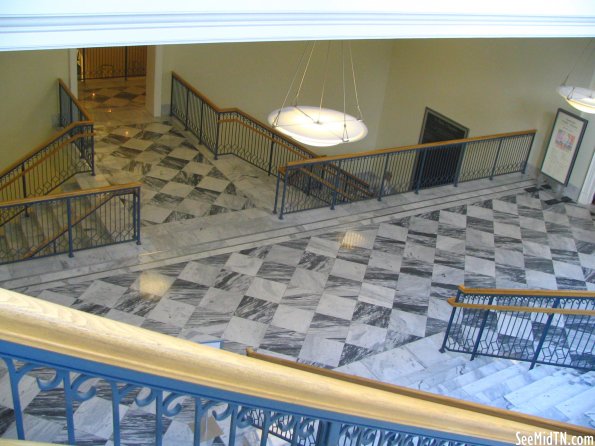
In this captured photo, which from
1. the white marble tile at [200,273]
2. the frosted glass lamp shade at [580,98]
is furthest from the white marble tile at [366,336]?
the frosted glass lamp shade at [580,98]

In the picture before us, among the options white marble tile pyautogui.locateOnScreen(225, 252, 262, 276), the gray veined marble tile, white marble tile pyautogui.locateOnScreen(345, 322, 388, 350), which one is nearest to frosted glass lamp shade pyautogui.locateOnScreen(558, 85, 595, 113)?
white marble tile pyautogui.locateOnScreen(345, 322, 388, 350)

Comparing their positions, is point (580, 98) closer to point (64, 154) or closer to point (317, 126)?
point (317, 126)

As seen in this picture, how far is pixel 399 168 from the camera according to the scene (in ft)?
53.4

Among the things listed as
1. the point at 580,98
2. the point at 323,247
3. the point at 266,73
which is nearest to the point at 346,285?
the point at 323,247

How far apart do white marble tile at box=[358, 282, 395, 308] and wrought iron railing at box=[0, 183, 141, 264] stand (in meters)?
3.09

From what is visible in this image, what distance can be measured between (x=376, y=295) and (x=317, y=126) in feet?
9.77

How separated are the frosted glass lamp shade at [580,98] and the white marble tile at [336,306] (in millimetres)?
4237

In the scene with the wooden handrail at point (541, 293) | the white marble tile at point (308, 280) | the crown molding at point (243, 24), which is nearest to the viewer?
the crown molding at point (243, 24)

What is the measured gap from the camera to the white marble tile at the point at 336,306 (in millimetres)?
8492

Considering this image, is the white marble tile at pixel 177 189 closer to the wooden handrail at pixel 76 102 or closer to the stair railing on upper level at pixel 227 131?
the stair railing on upper level at pixel 227 131

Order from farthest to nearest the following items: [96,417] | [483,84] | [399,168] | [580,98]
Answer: [399,168] < [483,84] < [580,98] < [96,417]

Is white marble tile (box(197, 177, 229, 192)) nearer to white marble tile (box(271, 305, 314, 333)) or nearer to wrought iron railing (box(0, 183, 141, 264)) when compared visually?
wrought iron railing (box(0, 183, 141, 264))

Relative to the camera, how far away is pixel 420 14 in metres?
5.95
